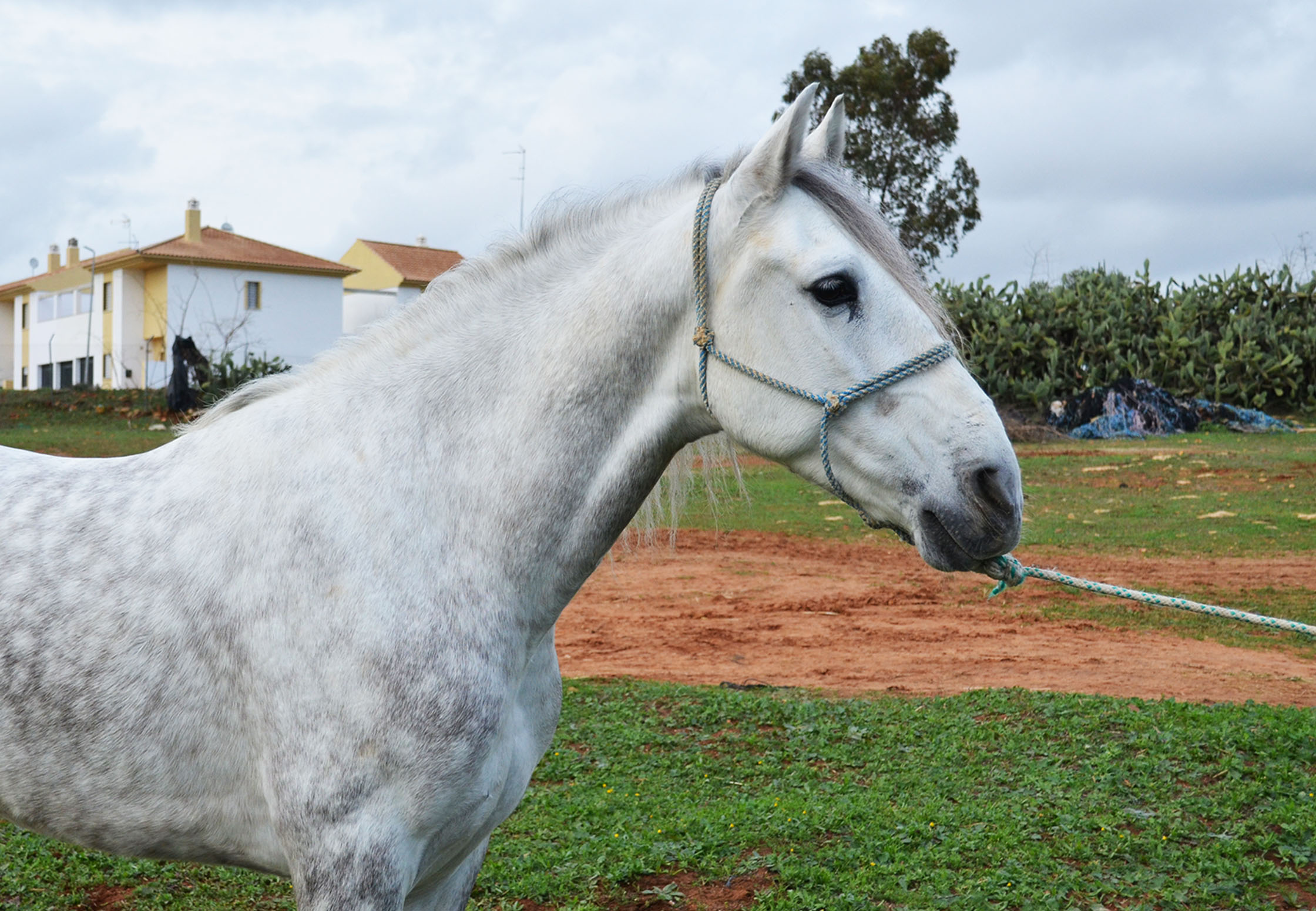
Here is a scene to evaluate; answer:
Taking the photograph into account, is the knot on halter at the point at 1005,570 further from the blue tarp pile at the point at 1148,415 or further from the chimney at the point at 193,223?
the chimney at the point at 193,223

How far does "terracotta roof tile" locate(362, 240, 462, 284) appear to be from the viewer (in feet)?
135

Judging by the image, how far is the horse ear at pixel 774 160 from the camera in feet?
6.45

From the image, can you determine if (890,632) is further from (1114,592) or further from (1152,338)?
(1152,338)

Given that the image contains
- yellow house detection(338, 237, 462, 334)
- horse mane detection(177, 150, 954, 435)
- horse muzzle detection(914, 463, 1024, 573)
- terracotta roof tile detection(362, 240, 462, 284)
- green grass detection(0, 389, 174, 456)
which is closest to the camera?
horse muzzle detection(914, 463, 1024, 573)

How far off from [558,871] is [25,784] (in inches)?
82.2

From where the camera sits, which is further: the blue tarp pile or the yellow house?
the yellow house

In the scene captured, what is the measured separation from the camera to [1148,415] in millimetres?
18891

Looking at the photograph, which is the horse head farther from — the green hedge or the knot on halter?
the green hedge

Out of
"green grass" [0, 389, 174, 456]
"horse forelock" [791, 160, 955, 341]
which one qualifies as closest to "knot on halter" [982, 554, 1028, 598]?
"horse forelock" [791, 160, 955, 341]

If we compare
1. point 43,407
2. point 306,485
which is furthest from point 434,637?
point 43,407

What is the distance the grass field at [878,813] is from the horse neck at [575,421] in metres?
1.07

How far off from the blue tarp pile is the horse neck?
1814 centimetres

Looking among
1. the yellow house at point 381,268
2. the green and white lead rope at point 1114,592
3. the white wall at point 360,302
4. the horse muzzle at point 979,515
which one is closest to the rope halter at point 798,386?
the horse muzzle at point 979,515

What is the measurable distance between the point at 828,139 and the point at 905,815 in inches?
119
